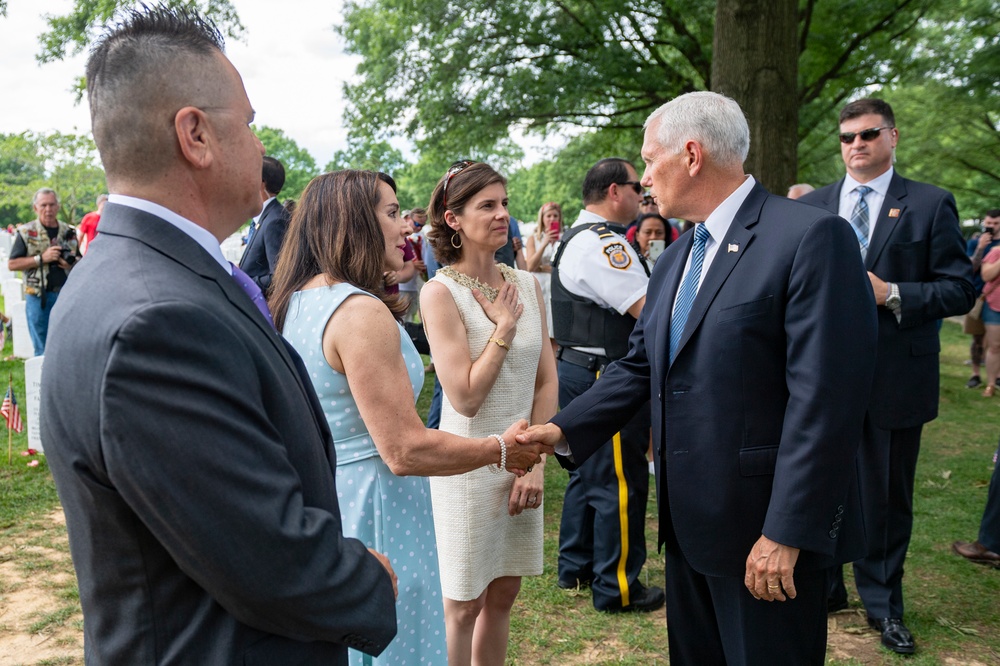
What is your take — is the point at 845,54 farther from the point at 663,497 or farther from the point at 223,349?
the point at 223,349

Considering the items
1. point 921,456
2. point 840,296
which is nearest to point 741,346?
point 840,296

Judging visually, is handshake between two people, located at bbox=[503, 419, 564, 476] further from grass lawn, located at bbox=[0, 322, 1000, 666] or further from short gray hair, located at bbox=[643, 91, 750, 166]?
grass lawn, located at bbox=[0, 322, 1000, 666]

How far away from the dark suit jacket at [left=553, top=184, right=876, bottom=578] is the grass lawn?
1.76 meters

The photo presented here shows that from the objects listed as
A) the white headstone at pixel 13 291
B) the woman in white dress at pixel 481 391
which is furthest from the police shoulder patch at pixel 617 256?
the white headstone at pixel 13 291

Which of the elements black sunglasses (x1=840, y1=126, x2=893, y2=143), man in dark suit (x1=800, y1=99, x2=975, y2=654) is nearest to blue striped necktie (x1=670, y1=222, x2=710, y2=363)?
man in dark suit (x1=800, y1=99, x2=975, y2=654)

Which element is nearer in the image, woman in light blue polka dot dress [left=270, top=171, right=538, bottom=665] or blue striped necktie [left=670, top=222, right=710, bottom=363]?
woman in light blue polka dot dress [left=270, top=171, right=538, bottom=665]

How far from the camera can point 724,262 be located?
2.41 metres

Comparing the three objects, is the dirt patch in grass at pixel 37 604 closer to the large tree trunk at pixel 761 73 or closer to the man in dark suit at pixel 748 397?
the man in dark suit at pixel 748 397

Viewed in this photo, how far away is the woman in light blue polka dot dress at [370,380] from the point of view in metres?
2.26

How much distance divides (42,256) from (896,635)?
10075 millimetres

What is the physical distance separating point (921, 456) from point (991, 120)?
15.9 meters

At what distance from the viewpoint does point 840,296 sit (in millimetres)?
2211

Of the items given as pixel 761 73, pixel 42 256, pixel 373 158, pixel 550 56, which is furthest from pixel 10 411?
pixel 373 158

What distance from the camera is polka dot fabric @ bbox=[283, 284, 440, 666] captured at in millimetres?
2340
